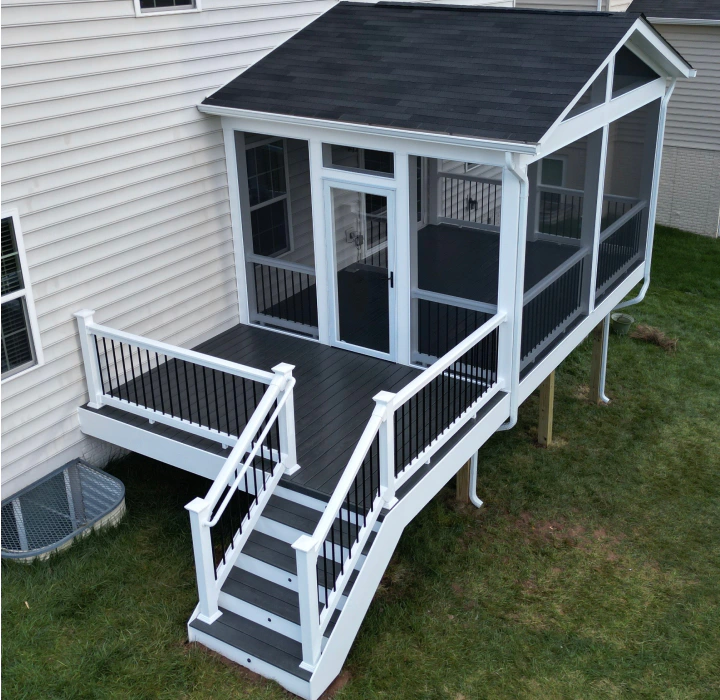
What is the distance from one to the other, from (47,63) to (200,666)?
504 cm

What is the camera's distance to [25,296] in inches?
291

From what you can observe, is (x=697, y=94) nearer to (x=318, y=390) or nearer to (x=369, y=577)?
(x=318, y=390)

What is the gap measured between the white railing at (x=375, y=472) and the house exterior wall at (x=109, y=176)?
9.51 feet

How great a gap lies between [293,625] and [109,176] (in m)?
4.34

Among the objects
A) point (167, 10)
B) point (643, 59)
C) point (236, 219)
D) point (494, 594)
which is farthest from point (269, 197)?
point (494, 594)

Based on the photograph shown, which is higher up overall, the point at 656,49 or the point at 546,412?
the point at 656,49

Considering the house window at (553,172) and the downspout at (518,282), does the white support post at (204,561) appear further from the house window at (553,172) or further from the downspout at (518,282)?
the house window at (553,172)

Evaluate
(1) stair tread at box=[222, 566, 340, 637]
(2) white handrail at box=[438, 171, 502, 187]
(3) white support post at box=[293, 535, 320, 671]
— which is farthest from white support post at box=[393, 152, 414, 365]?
(2) white handrail at box=[438, 171, 502, 187]

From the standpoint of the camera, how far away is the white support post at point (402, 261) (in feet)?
26.2

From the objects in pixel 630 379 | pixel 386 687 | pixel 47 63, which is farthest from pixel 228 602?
pixel 630 379

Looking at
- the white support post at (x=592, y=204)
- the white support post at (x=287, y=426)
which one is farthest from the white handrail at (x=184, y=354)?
the white support post at (x=592, y=204)

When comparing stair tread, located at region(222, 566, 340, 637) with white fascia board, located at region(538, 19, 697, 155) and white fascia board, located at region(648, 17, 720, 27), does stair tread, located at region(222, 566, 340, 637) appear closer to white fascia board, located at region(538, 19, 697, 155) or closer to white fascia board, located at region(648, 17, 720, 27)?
white fascia board, located at region(538, 19, 697, 155)

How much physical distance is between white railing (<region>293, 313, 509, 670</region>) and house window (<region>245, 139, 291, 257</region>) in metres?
2.98

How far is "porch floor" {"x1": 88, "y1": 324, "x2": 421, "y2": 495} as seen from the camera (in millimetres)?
7371
